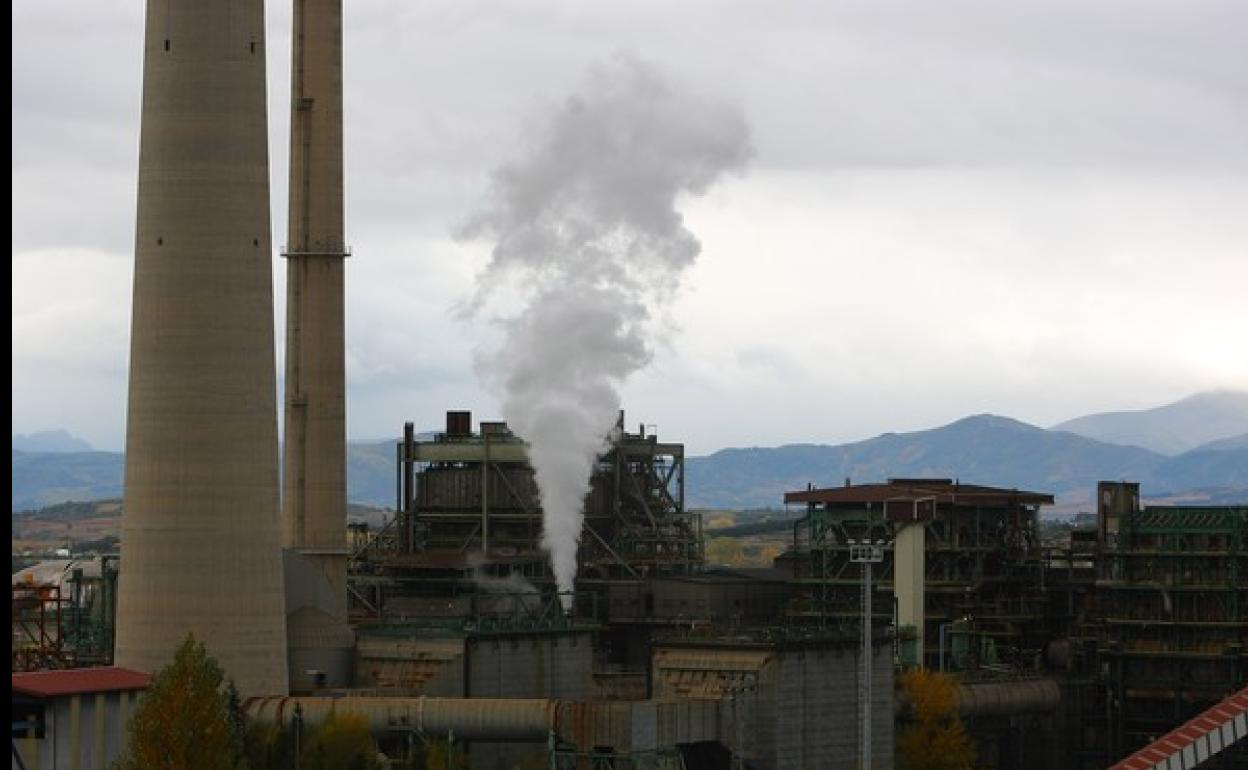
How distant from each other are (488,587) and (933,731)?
20084mm

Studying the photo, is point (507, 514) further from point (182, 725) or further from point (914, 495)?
point (182, 725)

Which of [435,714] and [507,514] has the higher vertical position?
[507,514]

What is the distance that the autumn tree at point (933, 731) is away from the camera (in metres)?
89.8

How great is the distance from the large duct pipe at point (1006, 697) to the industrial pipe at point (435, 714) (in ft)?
59.5

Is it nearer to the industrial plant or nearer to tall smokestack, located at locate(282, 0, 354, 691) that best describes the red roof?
the industrial plant

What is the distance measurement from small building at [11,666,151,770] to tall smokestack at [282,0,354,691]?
2442 cm

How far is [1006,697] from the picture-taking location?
96562 millimetres

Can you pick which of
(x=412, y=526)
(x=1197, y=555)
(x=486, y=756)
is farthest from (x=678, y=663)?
(x=412, y=526)

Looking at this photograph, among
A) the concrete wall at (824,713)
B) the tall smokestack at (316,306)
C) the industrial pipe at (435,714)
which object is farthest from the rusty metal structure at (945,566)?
the industrial pipe at (435,714)

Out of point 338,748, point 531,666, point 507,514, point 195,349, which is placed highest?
point 195,349

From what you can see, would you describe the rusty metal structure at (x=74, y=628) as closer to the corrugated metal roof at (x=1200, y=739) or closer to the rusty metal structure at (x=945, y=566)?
the rusty metal structure at (x=945, y=566)

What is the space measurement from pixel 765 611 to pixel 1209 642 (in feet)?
56.4

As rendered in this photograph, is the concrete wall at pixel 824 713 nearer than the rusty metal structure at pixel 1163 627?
Yes

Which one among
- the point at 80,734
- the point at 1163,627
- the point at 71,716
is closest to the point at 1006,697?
the point at 1163,627
